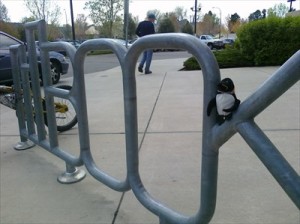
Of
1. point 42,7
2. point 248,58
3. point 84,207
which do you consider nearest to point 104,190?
point 84,207

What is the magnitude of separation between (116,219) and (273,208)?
3.51ft

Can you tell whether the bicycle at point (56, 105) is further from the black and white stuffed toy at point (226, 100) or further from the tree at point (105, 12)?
the tree at point (105, 12)

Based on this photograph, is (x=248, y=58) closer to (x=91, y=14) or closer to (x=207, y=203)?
(x=207, y=203)

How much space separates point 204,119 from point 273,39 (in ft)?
33.0

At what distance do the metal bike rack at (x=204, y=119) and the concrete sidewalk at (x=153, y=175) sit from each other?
0.78 feet

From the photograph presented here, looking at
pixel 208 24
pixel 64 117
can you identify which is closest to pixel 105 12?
pixel 208 24

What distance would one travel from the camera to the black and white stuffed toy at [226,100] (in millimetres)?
1342

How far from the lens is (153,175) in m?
2.88

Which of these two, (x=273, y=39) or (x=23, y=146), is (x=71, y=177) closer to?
(x=23, y=146)

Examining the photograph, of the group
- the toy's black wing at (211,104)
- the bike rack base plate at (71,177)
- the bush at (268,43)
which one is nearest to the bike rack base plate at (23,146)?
the bike rack base plate at (71,177)

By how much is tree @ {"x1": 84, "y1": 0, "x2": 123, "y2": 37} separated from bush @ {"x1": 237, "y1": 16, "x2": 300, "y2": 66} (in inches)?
1639

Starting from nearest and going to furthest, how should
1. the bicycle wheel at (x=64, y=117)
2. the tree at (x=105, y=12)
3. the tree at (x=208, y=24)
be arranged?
the bicycle wheel at (x=64, y=117) → the tree at (x=105, y=12) → the tree at (x=208, y=24)

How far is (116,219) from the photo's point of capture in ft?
7.45

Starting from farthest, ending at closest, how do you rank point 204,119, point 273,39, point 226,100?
1. point 273,39
2. point 204,119
3. point 226,100
